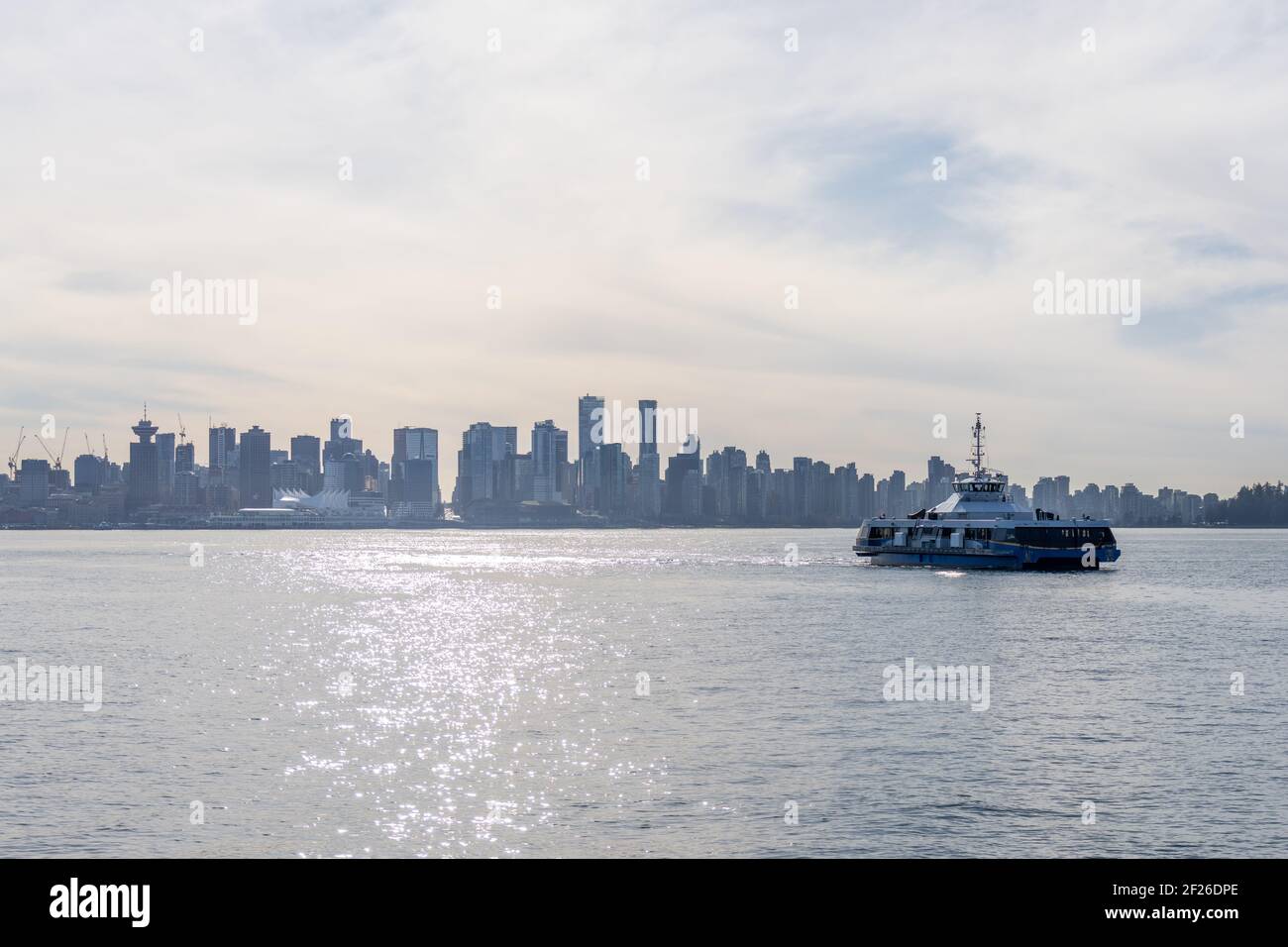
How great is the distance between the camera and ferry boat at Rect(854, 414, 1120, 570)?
525 feet

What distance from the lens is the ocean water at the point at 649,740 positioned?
31.8 metres

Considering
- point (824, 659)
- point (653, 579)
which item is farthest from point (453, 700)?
point (653, 579)

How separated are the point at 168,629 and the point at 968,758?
73.2 m

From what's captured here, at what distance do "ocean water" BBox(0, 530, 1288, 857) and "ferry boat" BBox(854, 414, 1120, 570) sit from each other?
59.2m

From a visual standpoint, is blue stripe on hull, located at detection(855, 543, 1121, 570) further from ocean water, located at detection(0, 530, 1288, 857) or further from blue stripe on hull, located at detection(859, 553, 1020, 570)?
ocean water, located at detection(0, 530, 1288, 857)

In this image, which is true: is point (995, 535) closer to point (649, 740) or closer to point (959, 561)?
point (959, 561)

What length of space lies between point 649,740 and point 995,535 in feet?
416

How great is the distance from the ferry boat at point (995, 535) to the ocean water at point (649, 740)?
5925 centimetres

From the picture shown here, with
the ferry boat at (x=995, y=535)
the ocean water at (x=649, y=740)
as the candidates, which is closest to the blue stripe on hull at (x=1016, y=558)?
the ferry boat at (x=995, y=535)

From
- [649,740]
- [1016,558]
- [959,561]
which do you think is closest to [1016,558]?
[1016,558]

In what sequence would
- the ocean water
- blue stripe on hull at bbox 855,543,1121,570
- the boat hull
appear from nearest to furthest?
the ocean water < blue stripe on hull at bbox 855,543,1121,570 < the boat hull

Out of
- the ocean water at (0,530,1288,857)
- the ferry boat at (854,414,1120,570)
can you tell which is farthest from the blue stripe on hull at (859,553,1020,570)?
the ocean water at (0,530,1288,857)

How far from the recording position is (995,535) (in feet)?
528
